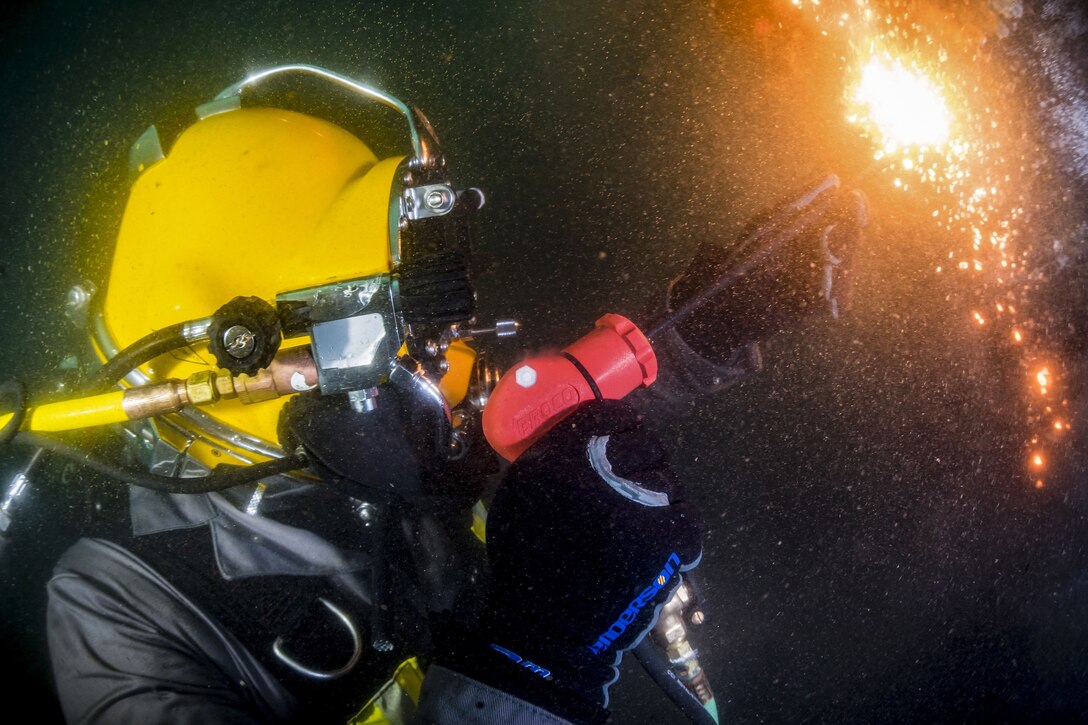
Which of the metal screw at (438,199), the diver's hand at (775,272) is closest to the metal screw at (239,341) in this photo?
the metal screw at (438,199)

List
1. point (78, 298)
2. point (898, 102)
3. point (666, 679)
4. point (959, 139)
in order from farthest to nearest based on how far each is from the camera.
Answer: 1. point (959, 139)
2. point (898, 102)
3. point (666, 679)
4. point (78, 298)

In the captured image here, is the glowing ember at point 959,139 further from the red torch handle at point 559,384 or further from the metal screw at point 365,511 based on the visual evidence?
the metal screw at point 365,511

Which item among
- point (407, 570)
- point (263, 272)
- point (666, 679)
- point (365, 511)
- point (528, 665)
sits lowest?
point (666, 679)

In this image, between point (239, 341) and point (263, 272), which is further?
point (263, 272)

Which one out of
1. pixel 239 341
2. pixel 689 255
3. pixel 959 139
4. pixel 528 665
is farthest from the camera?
pixel 959 139

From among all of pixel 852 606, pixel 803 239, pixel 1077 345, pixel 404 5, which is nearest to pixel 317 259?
pixel 803 239

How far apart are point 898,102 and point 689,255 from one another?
1.25 meters

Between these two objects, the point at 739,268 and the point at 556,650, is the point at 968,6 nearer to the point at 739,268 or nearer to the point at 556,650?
the point at 739,268

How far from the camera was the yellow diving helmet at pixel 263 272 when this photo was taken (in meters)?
0.78

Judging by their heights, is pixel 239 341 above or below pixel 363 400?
above

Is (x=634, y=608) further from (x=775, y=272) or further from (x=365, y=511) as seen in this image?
(x=775, y=272)

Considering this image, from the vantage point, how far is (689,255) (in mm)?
2006

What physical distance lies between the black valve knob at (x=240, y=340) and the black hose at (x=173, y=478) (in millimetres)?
224

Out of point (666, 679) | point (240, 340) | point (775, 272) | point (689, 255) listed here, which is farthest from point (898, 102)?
point (240, 340)
